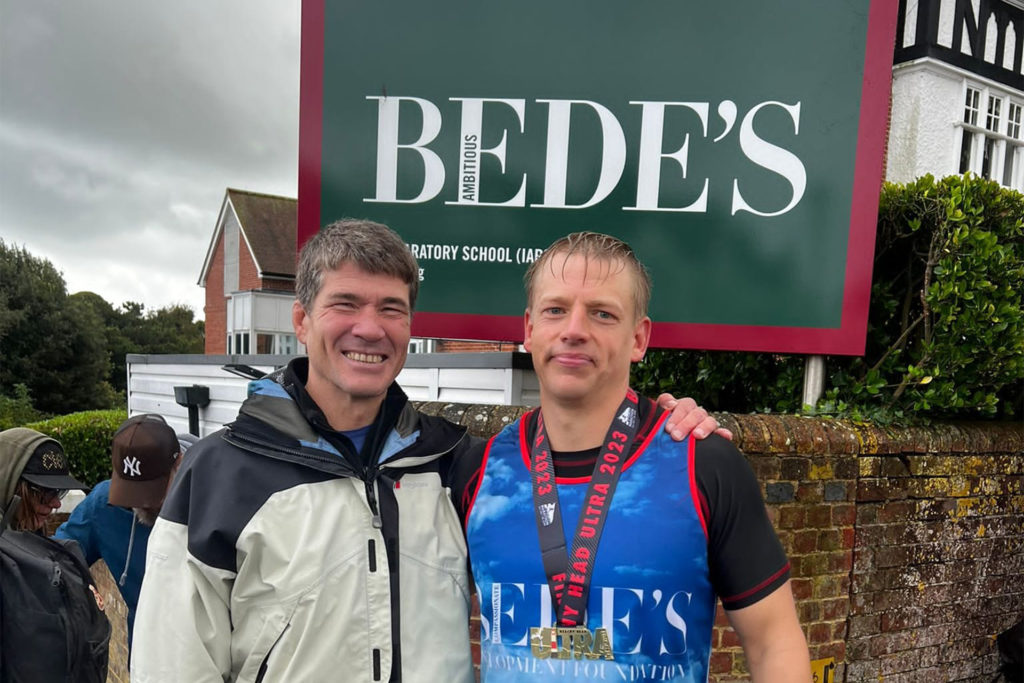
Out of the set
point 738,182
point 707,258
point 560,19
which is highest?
point 560,19

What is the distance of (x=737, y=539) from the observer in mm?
1593

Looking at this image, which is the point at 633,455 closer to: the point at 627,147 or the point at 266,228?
the point at 627,147

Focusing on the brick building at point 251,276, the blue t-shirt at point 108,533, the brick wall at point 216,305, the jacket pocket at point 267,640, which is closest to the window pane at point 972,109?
the blue t-shirt at point 108,533

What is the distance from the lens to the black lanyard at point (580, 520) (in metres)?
1.59

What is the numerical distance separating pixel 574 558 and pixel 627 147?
8.42 ft

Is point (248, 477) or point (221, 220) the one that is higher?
point (221, 220)

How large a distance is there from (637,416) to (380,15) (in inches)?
115

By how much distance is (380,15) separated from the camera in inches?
144

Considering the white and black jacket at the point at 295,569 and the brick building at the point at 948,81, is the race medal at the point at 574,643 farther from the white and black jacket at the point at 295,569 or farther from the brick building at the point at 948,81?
the brick building at the point at 948,81

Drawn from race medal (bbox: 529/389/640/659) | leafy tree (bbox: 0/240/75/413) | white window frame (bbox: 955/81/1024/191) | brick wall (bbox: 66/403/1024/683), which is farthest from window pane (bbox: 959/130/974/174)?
leafy tree (bbox: 0/240/75/413)

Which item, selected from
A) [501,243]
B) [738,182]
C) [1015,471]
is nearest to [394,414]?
[501,243]

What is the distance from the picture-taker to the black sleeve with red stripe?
1.58 meters

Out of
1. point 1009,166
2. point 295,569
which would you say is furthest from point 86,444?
point 1009,166

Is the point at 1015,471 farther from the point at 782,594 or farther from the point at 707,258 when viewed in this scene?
the point at 782,594
